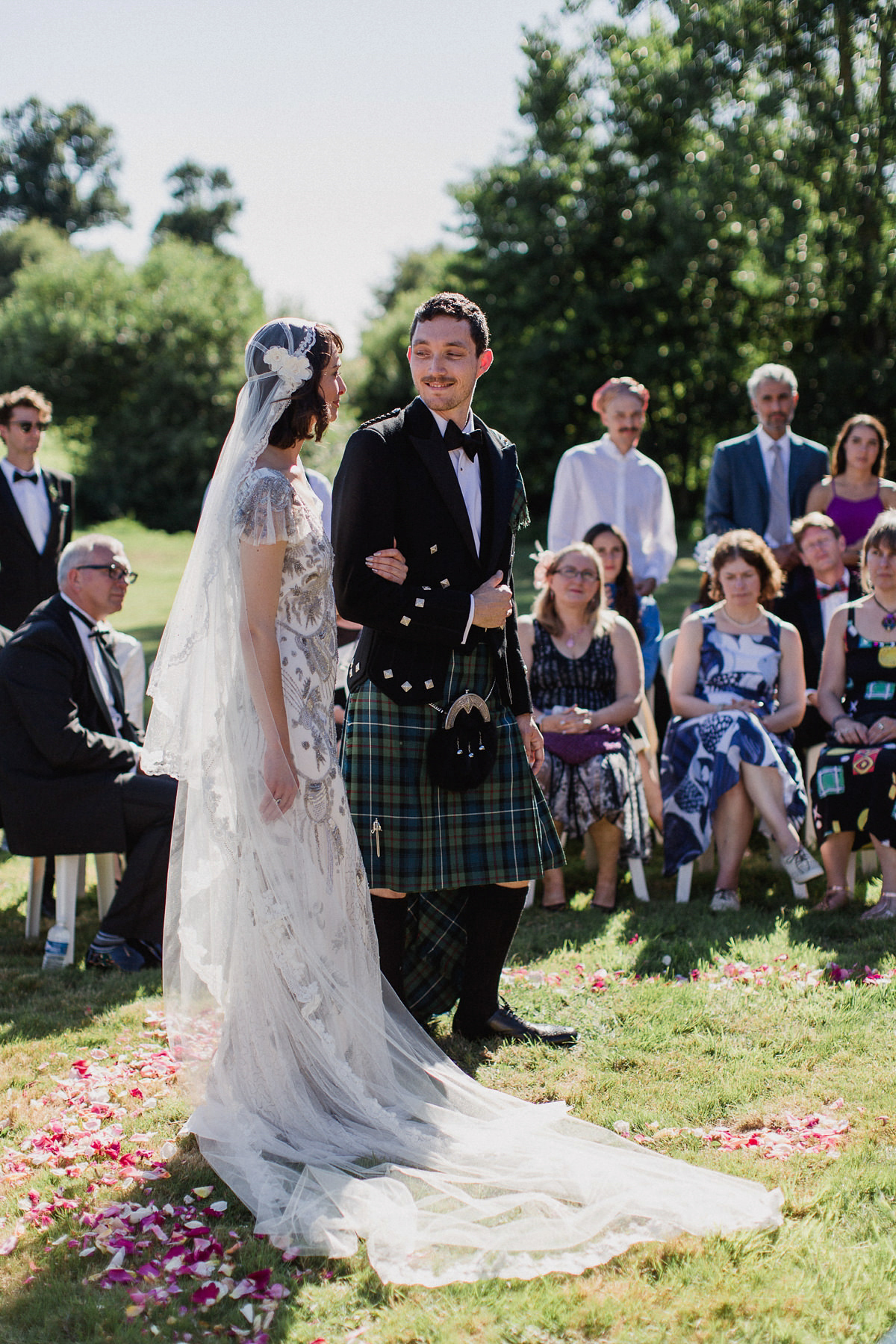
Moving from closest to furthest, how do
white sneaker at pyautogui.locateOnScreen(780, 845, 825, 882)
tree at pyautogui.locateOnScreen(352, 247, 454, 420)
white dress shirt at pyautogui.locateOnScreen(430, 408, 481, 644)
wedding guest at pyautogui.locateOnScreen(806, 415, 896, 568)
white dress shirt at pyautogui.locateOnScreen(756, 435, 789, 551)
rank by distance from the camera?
white dress shirt at pyautogui.locateOnScreen(430, 408, 481, 644), white sneaker at pyautogui.locateOnScreen(780, 845, 825, 882), wedding guest at pyautogui.locateOnScreen(806, 415, 896, 568), white dress shirt at pyautogui.locateOnScreen(756, 435, 789, 551), tree at pyautogui.locateOnScreen(352, 247, 454, 420)

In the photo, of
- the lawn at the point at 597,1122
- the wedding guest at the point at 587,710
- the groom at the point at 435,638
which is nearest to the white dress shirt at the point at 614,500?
the wedding guest at the point at 587,710

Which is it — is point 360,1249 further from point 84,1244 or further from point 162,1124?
point 162,1124

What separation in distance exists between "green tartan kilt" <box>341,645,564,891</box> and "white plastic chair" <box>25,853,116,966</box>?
204 cm

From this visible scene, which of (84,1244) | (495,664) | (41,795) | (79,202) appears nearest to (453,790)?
(495,664)

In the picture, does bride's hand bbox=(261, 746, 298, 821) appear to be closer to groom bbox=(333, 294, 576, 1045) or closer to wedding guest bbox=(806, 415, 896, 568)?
groom bbox=(333, 294, 576, 1045)

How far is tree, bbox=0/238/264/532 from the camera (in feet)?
99.2

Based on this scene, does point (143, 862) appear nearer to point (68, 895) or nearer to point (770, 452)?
point (68, 895)

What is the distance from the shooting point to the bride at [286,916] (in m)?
2.82

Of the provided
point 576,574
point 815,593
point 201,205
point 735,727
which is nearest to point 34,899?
point 576,574

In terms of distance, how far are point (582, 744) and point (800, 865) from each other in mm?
1099

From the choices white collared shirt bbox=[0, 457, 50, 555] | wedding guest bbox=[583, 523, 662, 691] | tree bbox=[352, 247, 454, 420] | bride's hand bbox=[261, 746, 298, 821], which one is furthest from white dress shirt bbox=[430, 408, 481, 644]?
tree bbox=[352, 247, 454, 420]

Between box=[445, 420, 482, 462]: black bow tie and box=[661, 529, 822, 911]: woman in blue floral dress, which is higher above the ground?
box=[445, 420, 482, 462]: black bow tie

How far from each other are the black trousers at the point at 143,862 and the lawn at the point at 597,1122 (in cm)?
24

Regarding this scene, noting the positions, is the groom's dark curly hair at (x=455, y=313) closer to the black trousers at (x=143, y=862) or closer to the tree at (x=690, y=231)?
the black trousers at (x=143, y=862)
